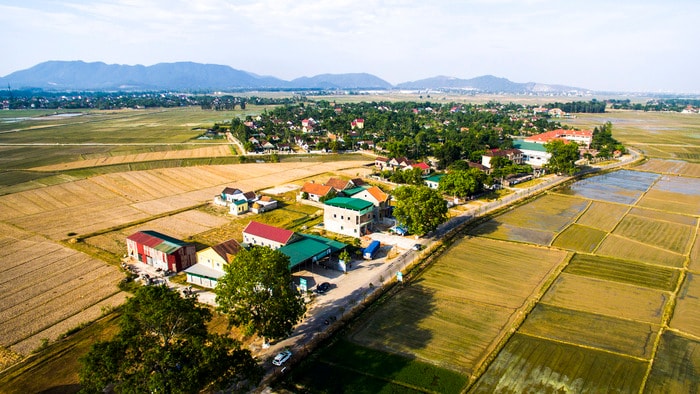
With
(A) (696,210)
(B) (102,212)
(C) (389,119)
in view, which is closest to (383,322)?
(B) (102,212)

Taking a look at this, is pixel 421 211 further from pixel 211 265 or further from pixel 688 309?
pixel 688 309

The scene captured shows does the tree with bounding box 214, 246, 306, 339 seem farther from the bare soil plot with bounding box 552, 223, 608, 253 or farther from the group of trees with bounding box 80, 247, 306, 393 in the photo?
the bare soil plot with bounding box 552, 223, 608, 253

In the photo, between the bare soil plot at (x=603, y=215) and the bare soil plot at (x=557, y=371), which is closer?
the bare soil plot at (x=557, y=371)

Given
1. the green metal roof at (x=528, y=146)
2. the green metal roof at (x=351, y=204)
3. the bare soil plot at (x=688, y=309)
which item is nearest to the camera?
the bare soil plot at (x=688, y=309)

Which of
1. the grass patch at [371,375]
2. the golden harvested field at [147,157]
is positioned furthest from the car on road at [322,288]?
the golden harvested field at [147,157]

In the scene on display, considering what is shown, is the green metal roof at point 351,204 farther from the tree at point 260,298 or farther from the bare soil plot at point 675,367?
the bare soil plot at point 675,367

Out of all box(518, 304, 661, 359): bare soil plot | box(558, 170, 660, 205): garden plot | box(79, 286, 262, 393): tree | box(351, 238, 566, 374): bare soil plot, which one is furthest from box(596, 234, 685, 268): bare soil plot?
box(79, 286, 262, 393): tree

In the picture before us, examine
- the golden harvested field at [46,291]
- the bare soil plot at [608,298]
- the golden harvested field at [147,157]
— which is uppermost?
the golden harvested field at [147,157]

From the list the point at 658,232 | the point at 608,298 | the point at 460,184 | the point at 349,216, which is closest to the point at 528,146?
the point at 460,184
